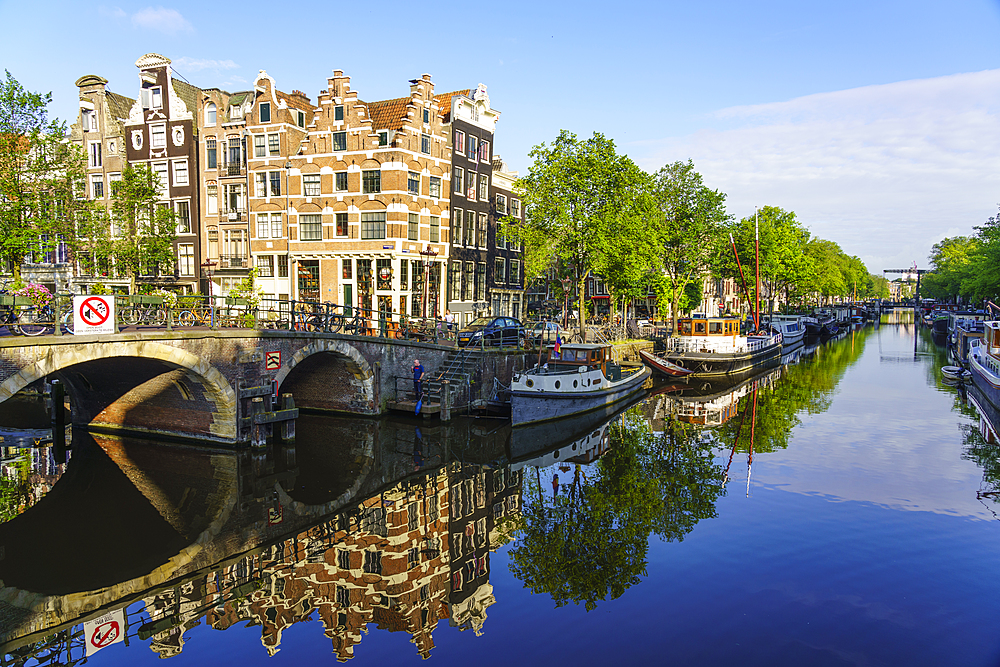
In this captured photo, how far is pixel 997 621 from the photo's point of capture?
38.2 ft

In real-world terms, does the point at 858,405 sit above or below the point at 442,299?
below

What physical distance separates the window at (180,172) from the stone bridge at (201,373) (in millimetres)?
23938

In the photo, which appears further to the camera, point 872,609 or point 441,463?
point 441,463

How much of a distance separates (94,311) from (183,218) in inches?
1229

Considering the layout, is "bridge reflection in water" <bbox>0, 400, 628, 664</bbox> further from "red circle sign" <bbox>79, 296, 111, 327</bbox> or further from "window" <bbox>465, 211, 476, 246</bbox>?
"window" <bbox>465, 211, 476, 246</bbox>

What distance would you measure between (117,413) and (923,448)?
3302 centimetres

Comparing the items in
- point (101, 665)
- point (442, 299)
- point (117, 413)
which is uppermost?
point (442, 299)

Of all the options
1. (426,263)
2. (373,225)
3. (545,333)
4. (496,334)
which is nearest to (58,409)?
(426,263)

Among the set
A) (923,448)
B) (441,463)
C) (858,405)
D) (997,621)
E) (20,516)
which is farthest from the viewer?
(858,405)

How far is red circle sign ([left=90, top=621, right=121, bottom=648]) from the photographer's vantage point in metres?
11.3

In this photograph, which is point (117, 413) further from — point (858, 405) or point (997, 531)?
point (858, 405)

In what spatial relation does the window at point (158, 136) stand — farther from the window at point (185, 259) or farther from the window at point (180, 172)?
the window at point (185, 259)

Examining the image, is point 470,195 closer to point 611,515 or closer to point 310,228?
point 310,228

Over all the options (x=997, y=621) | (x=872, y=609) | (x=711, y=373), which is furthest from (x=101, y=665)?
(x=711, y=373)
